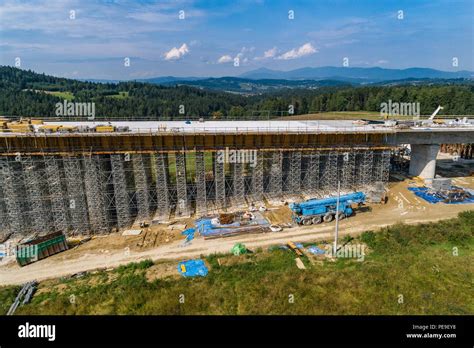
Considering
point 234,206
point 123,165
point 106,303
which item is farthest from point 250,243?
point 123,165

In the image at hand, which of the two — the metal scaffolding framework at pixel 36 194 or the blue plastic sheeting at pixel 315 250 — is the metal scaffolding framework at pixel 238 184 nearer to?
the blue plastic sheeting at pixel 315 250

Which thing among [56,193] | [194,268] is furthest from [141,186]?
[194,268]

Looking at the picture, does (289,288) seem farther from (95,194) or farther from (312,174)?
(95,194)

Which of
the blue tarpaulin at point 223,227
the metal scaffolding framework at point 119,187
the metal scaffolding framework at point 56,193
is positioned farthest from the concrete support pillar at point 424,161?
the metal scaffolding framework at point 56,193

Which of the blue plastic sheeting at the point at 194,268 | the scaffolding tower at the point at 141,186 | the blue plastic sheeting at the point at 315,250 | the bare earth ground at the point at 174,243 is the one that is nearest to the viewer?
the blue plastic sheeting at the point at 194,268

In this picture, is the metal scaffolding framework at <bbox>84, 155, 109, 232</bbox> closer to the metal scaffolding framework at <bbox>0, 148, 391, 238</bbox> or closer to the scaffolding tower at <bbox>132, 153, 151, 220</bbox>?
the metal scaffolding framework at <bbox>0, 148, 391, 238</bbox>
